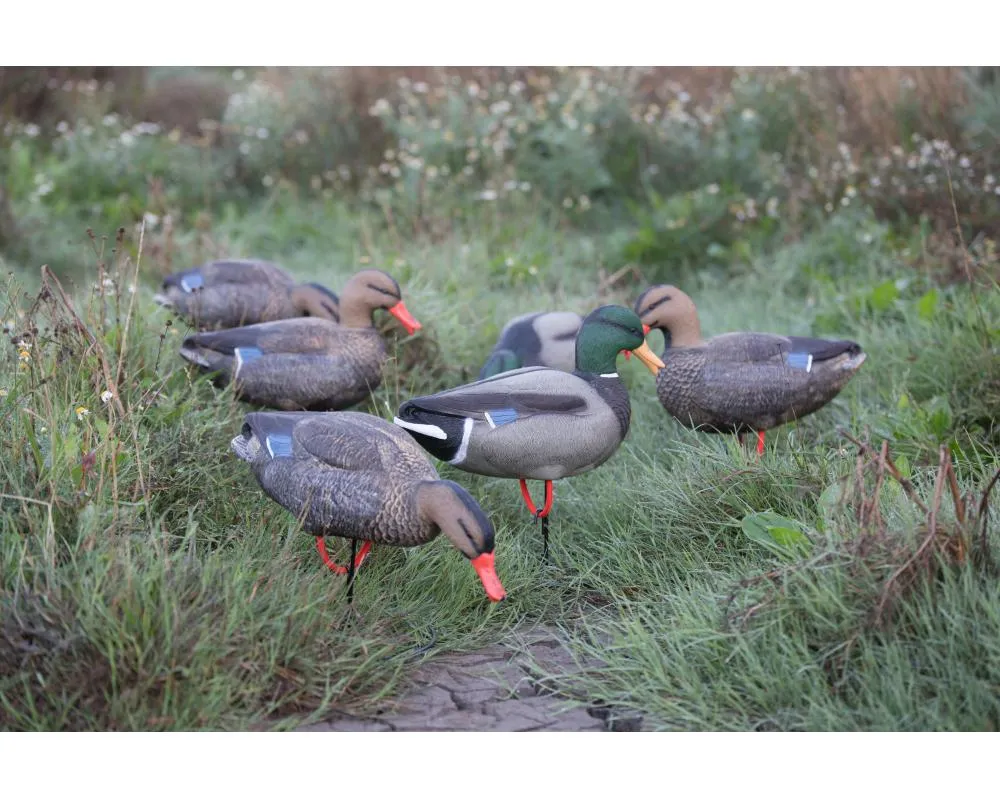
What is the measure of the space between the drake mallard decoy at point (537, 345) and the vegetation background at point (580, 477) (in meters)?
0.42

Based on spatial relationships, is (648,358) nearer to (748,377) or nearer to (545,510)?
(748,377)

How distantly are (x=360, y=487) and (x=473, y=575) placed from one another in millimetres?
672

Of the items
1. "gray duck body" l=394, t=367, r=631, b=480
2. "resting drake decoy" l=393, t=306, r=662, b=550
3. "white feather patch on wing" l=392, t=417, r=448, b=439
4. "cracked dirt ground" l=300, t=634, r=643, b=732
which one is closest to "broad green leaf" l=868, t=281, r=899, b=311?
"resting drake decoy" l=393, t=306, r=662, b=550

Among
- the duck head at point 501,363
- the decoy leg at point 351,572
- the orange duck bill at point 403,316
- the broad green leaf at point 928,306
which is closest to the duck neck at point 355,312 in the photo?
the orange duck bill at point 403,316

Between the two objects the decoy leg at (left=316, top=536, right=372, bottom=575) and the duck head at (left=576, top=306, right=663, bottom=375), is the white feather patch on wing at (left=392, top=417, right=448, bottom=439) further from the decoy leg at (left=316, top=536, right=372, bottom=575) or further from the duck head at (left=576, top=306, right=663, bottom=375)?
the duck head at (left=576, top=306, right=663, bottom=375)

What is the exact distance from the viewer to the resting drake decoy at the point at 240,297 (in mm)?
5848

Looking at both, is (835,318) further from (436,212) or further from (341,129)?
(341,129)

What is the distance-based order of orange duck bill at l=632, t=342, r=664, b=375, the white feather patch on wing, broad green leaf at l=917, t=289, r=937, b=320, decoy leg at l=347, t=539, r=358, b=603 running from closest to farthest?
decoy leg at l=347, t=539, r=358, b=603 → the white feather patch on wing → orange duck bill at l=632, t=342, r=664, b=375 → broad green leaf at l=917, t=289, r=937, b=320

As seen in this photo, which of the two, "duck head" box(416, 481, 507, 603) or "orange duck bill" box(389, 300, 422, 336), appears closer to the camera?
"duck head" box(416, 481, 507, 603)

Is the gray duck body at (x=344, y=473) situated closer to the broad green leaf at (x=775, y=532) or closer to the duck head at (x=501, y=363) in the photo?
the broad green leaf at (x=775, y=532)

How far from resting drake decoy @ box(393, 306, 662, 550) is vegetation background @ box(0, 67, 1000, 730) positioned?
0.36 metres

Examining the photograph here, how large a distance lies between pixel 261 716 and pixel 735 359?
8.40ft

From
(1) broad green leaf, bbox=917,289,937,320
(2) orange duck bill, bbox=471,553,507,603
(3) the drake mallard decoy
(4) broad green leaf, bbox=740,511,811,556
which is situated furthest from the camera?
(1) broad green leaf, bbox=917,289,937,320

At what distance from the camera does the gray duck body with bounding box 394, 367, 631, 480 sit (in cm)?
423
